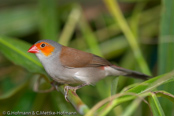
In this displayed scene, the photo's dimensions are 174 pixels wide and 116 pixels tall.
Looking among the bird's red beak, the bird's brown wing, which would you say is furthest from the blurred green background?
the bird's brown wing

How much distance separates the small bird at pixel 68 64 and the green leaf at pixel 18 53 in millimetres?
180

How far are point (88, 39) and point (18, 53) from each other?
1246 millimetres

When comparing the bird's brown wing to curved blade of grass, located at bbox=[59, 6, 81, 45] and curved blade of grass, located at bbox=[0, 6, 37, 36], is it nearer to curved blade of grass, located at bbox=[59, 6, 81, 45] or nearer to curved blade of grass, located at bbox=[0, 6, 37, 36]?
curved blade of grass, located at bbox=[59, 6, 81, 45]

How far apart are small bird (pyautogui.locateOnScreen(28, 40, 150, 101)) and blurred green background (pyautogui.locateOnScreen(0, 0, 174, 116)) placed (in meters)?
0.21

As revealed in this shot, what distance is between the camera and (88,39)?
3588mm

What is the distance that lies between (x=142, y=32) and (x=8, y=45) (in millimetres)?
2119

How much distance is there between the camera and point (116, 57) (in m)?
3.89

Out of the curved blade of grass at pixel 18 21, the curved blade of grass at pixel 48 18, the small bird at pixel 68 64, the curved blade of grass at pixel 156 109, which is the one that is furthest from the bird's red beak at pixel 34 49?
the curved blade of grass at pixel 18 21

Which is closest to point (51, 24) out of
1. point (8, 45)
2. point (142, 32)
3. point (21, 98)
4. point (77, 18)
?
point (77, 18)

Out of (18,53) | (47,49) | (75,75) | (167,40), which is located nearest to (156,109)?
(75,75)

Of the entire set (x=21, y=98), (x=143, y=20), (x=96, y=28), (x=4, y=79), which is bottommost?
(x=4, y=79)

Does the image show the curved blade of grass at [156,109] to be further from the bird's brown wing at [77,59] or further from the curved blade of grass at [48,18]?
the curved blade of grass at [48,18]

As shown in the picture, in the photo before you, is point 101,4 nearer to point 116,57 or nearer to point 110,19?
point 110,19

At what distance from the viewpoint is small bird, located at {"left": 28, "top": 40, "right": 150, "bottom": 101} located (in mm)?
2320
